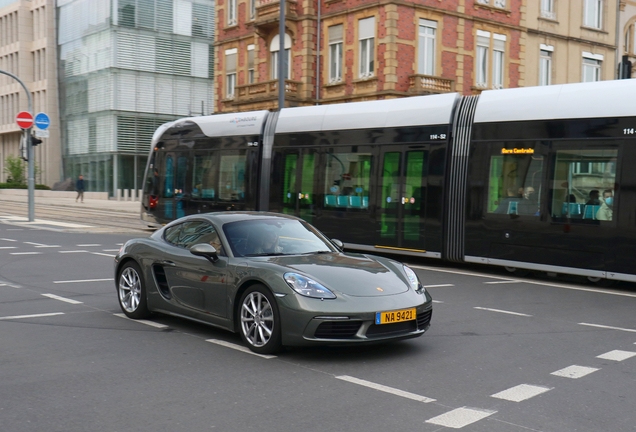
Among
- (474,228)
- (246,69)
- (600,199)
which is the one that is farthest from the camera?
(246,69)

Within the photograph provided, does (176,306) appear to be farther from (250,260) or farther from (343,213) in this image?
(343,213)

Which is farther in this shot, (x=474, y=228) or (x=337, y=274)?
(x=474, y=228)

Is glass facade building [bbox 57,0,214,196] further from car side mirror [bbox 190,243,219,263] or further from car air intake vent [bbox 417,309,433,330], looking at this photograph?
car air intake vent [bbox 417,309,433,330]

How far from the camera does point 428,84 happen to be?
31641 mm

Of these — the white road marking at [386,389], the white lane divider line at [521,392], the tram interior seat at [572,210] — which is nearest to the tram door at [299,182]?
the tram interior seat at [572,210]

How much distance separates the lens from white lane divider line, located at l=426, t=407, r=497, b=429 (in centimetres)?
520

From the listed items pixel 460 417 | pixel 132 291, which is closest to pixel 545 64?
pixel 132 291

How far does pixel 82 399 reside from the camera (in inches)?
228

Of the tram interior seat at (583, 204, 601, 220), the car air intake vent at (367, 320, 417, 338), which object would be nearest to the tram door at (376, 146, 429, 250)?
the tram interior seat at (583, 204, 601, 220)

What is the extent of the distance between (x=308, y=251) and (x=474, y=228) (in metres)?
6.99

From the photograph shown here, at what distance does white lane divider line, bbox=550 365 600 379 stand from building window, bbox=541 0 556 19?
31.9 metres

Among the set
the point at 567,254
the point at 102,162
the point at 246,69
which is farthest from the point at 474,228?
the point at 102,162

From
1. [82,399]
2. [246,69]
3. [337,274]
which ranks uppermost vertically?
[246,69]

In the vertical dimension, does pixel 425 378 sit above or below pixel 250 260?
below
